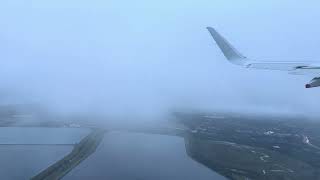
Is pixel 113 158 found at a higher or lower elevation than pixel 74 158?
lower

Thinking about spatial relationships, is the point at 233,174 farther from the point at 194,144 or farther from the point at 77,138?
the point at 77,138

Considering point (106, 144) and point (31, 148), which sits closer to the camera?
point (31, 148)

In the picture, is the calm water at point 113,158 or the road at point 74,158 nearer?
the road at point 74,158

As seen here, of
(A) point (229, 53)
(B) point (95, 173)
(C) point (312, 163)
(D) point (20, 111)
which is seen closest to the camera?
(A) point (229, 53)

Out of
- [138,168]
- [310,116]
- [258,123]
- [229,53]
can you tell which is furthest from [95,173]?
[310,116]

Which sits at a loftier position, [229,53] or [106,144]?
[229,53]

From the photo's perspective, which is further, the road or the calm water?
the calm water

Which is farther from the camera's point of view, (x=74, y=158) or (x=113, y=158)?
(x=113, y=158)

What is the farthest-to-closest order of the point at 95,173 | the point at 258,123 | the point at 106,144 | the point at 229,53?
the point at 258,123
the point at 106,144
the point at 95,173
the point at 229,53
